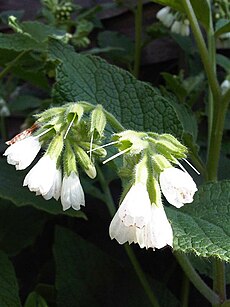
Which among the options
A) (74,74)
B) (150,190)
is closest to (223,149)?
(74,74)

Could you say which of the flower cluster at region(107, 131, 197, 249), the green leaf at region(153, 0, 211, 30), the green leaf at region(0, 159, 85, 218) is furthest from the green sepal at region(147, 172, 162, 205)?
the green leaf at region(153, 0, 211, 30)

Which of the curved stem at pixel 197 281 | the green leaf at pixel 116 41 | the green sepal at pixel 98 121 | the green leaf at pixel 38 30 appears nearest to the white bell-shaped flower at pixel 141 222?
the green sepal at pixel 98 121

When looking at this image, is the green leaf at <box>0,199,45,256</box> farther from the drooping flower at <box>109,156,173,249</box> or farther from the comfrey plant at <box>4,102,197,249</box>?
the drooping flower at <box>109,156,173,249</box>

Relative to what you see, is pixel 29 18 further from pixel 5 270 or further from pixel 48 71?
pixel 5 270

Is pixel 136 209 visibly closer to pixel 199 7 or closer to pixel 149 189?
pixel 149 189

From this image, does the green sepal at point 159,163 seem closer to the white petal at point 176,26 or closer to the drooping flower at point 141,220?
the drooping flower at point 141,220

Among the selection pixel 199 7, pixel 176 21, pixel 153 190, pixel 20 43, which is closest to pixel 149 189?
pixel 153 190
